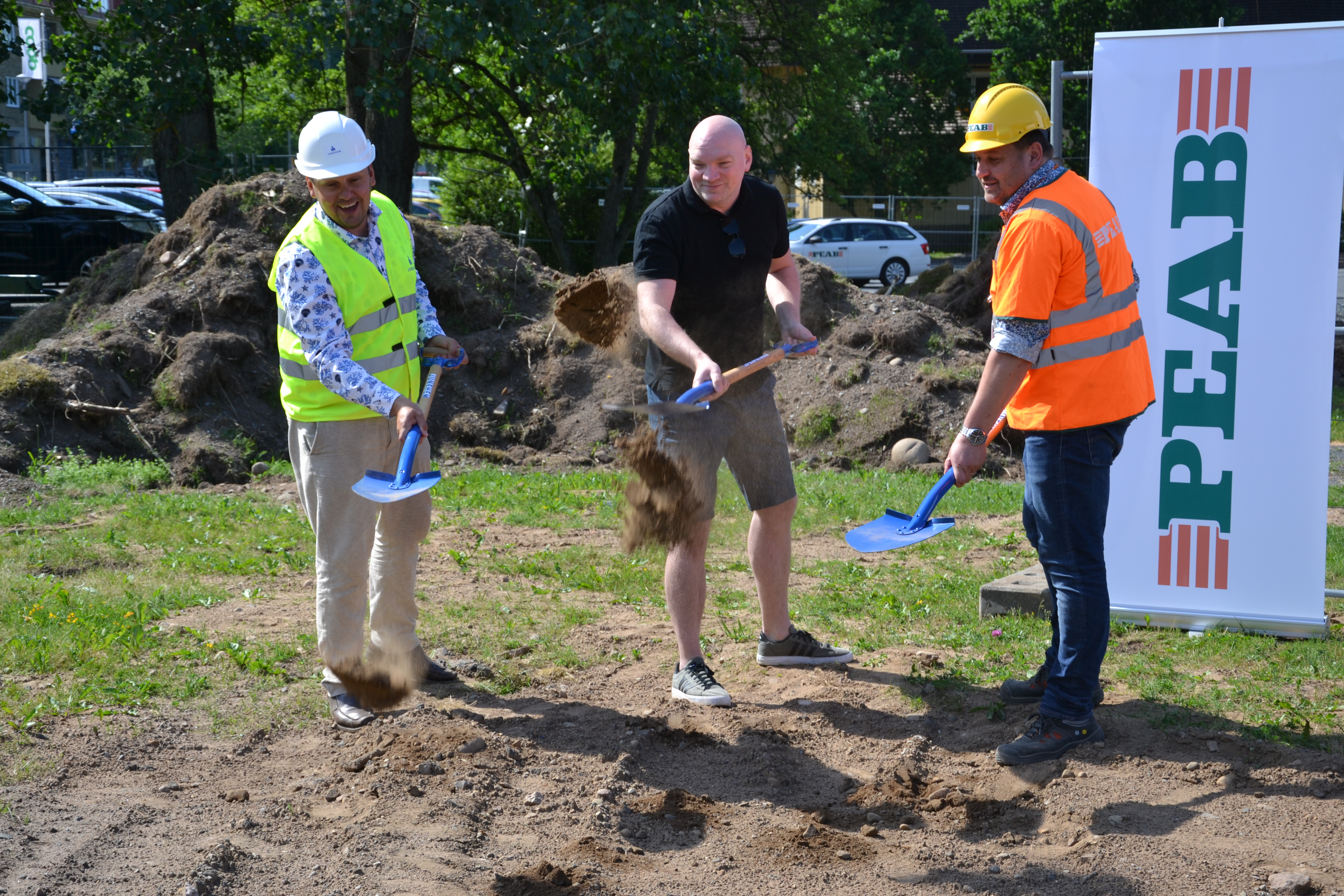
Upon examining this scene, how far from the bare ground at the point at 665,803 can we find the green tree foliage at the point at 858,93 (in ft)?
53.9

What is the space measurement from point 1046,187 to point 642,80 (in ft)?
36.2

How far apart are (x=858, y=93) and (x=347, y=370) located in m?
20.8

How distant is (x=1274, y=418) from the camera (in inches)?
196

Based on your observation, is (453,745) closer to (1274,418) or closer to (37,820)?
(37,820)

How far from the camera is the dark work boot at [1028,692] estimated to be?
14.2 feet

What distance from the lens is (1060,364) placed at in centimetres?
369

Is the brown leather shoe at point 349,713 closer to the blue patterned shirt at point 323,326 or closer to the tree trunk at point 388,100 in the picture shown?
the blue patterned shirt at point 323,326

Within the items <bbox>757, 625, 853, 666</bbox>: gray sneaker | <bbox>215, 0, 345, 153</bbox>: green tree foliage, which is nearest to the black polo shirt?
<bbox>757, 625, 853, 666</bbox>: gray sneaker

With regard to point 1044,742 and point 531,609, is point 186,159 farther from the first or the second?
point 1044,742

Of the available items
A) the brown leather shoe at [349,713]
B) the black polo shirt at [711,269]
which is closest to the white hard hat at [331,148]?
the black polo shirt at [711,269]

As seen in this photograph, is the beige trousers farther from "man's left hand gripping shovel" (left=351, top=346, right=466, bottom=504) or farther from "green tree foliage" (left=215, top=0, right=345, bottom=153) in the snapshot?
"green tree foliage" (left=215, top=0, right=345, bottom=153)

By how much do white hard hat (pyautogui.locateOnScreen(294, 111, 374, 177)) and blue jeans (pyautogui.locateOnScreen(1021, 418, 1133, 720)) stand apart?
8.09ft

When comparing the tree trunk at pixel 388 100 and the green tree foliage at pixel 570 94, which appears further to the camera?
the tree trunk at pixel 388 100

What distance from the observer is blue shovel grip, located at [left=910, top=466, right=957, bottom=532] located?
3.71m
